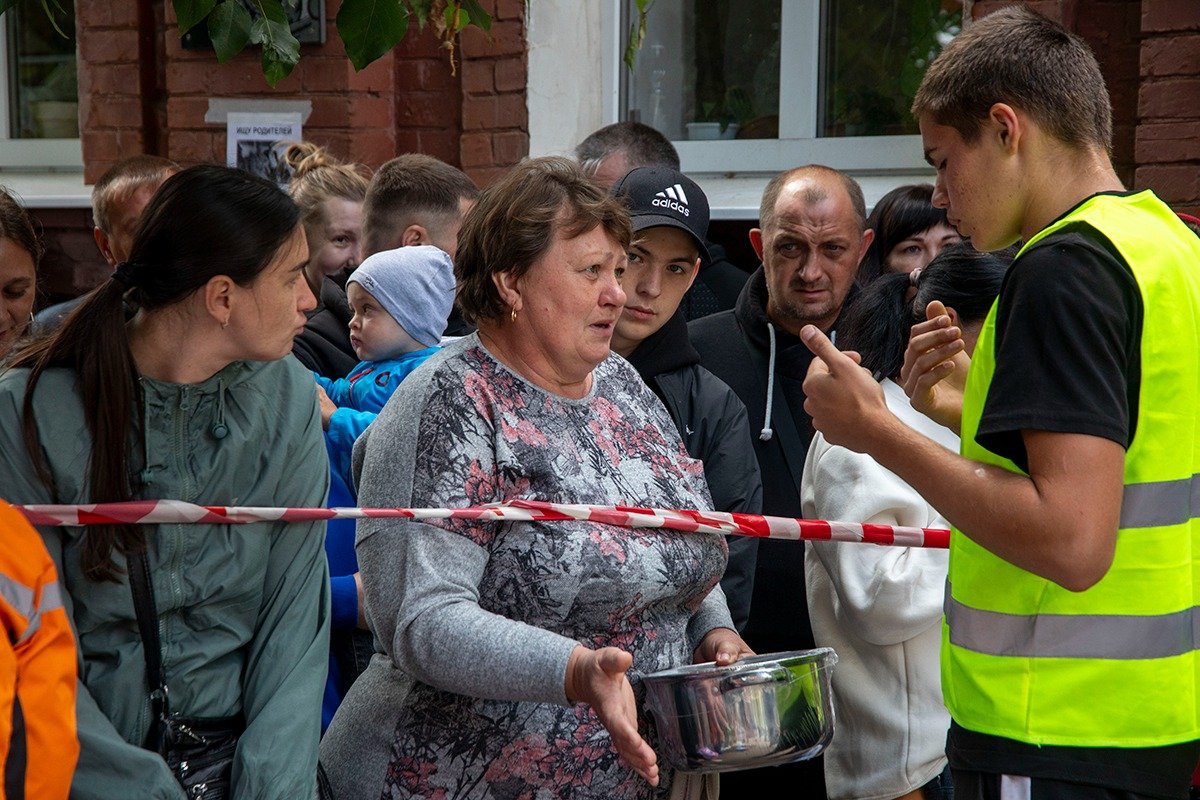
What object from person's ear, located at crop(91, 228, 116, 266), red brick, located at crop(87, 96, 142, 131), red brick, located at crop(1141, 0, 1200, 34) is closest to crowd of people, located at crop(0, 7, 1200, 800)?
person's ear, located at crop(91, 228, 116, 266)

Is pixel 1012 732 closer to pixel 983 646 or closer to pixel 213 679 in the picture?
pixel 983 646

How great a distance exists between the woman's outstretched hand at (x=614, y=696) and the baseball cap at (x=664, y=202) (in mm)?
1577

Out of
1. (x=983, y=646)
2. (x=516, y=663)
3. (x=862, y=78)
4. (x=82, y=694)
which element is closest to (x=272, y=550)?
(x=82, y=694)

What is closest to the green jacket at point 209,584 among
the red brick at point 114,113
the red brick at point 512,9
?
the red brick at point 512,9

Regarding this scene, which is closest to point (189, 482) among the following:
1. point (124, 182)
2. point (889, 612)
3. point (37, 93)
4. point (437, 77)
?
point (889, 612)

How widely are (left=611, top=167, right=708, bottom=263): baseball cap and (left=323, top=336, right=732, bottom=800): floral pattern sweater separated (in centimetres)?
108

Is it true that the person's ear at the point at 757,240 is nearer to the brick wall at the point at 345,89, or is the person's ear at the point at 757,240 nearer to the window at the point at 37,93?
the brick wall at the point at 345,89

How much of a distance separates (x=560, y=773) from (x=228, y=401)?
0.89 meters

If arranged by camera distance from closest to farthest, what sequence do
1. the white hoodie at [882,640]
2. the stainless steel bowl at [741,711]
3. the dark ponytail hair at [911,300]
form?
the stainless steel bowl at [741,711]
the white hoodie at [882,640]
the dark ponytail hair at [911,300]

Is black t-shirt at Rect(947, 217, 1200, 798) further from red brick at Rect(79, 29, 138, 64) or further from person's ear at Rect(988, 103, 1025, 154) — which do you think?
red brick at Rect(79, 29, 138, 64)

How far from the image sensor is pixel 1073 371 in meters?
1.71

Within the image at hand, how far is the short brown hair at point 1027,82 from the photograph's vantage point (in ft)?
6.25

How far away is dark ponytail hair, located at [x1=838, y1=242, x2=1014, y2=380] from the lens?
278 cm

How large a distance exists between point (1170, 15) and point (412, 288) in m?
2.65
